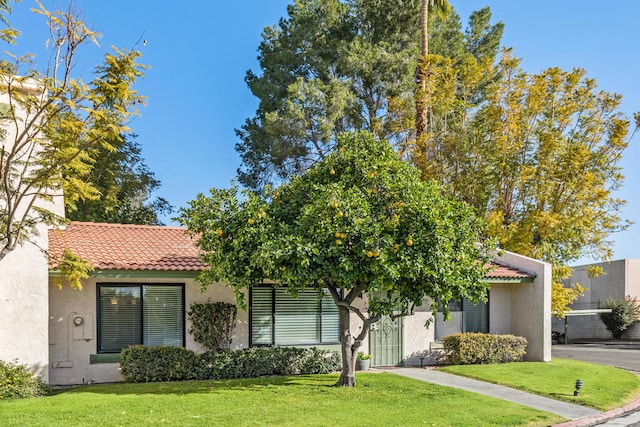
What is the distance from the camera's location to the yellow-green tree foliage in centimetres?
2341

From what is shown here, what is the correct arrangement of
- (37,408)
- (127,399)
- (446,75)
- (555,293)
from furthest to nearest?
(446,75) → (555,293) → (127,399) → (37,408)

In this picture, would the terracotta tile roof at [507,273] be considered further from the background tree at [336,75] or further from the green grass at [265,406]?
the background tree at [336,75]

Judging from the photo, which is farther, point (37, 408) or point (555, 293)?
point (555, 293)

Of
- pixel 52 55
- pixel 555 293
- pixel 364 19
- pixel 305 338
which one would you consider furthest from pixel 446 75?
pixel 52 55

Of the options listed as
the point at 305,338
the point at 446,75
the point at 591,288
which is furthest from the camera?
the point at 591,288

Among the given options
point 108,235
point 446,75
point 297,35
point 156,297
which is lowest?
point 156,297

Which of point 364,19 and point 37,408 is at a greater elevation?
point 364,19

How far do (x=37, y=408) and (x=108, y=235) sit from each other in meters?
7.52

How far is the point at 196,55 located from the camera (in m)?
24.4

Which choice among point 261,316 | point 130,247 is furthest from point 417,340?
point 130,247

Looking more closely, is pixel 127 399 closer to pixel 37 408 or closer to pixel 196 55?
pixel 37 408

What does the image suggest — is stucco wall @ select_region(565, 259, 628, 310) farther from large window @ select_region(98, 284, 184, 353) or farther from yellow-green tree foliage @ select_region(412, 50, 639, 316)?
large window @ select_region(98, 284, 184, 353)

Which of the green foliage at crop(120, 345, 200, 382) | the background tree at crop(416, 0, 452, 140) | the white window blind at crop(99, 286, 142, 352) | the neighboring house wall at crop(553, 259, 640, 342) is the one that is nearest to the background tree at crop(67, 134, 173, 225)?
the white window blind at crop(99, 286, 142, 352)

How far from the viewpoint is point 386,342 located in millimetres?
18516
